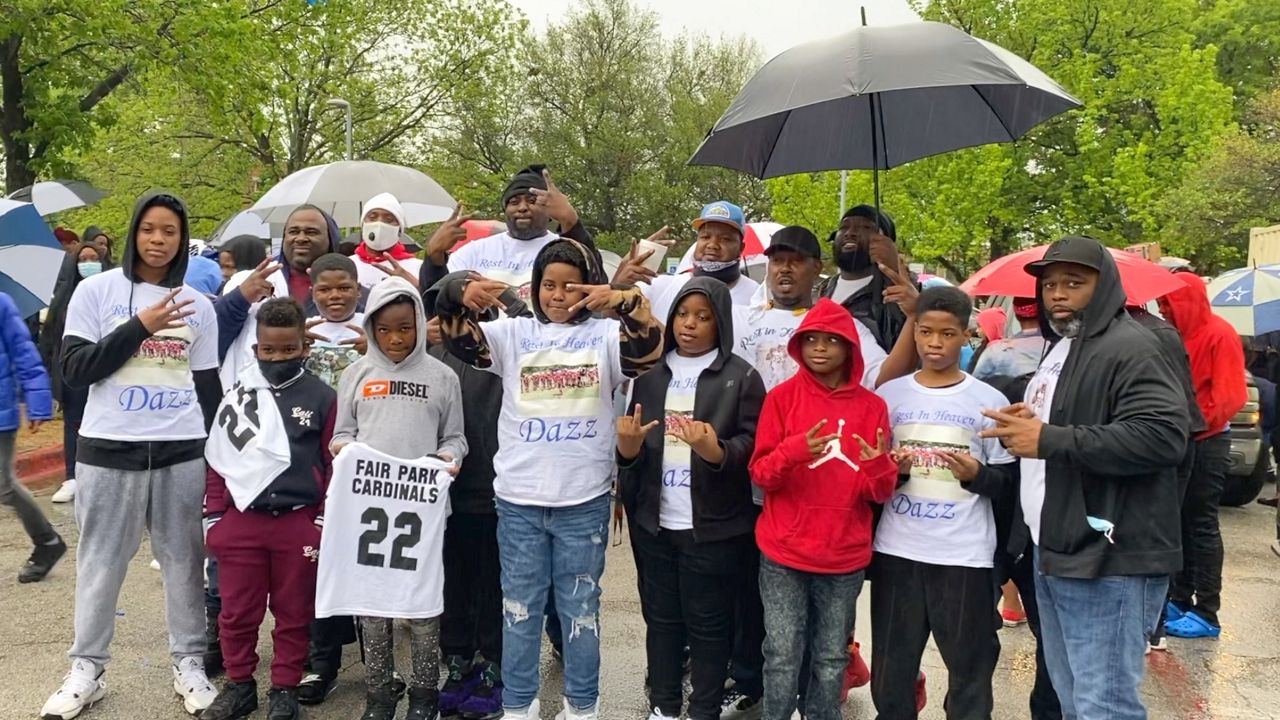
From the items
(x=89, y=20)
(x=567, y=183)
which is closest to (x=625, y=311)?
(x=89, y=20)

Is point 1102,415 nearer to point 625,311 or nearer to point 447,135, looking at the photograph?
point 625,311

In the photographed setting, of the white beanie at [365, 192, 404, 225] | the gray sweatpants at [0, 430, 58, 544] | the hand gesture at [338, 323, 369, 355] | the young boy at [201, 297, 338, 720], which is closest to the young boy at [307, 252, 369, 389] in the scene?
the hand gesture at [338, 323, 369, 355]

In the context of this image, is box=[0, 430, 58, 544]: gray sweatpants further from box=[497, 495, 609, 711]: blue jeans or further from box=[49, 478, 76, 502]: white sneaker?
box=[497, 495, 609, 711]: blue jeans

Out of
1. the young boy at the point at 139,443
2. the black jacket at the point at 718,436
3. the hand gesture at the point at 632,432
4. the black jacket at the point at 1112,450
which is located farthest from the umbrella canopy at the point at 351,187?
the black jacket at the point at 1112,450

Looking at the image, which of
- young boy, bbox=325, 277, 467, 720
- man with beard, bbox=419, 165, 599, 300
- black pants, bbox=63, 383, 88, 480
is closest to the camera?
young boy, bbox=325, 277, 467, 720

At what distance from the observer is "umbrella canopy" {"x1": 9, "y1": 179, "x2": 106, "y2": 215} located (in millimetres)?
9430

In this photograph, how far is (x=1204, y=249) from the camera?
23.5 meters

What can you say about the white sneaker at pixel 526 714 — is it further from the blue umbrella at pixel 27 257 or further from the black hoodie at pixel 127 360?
the blue umbrella at pixel 27 257

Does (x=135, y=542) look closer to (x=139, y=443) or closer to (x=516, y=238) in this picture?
(x=139, y=443)

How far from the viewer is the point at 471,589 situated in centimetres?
419

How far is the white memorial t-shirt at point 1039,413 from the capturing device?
3.17m

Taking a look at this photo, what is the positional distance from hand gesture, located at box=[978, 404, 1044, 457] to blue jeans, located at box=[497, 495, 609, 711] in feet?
5.35

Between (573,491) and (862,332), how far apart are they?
1.53 metres

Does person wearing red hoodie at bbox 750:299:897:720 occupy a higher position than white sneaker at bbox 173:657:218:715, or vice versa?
person wearing red hoodie at bbox 750:299:897:720
